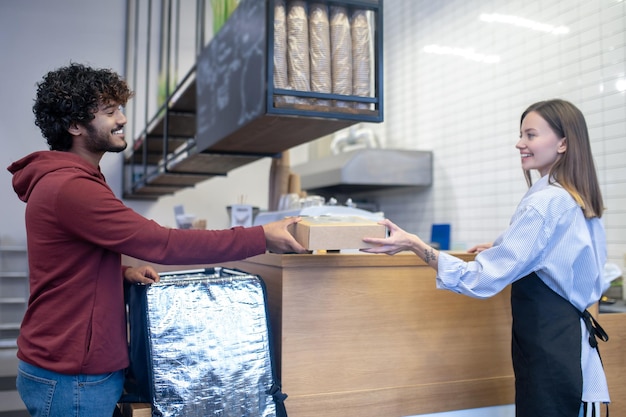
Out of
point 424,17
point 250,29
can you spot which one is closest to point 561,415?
point 250,29

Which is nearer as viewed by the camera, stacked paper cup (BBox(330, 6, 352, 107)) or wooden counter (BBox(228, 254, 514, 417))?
wooden counter (BBox(228, 254, 514, 417))

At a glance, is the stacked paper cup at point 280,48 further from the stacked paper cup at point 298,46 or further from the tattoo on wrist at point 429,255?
the tattoo on wrist at point 429,255

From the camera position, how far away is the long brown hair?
1613mm

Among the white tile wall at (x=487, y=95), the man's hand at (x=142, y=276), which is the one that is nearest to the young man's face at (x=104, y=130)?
the man's hand at (x=142, y=276)

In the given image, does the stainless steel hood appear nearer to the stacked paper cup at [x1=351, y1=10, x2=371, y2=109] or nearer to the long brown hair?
the stacked paper cup at [x1=351, y1=10, x2=371, y2=109]

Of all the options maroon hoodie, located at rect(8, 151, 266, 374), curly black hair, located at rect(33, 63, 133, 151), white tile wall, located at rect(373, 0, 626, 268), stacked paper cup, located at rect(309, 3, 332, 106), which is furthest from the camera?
white tile wall, located at rect(373, 0, 626, 268)

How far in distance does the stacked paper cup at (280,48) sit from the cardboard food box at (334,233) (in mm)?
617

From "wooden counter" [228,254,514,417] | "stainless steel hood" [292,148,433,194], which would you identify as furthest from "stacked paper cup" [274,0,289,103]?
"stainless steel hood" [292,148,433,194]

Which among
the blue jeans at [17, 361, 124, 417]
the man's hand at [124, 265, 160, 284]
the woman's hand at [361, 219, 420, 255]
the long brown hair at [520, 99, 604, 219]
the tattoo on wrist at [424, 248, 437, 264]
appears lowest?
the blue jeans at [17, 361, 124, 417]

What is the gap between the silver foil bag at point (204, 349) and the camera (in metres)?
1.55

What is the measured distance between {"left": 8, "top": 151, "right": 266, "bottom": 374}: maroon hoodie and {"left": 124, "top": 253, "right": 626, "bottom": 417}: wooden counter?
0.44 metres

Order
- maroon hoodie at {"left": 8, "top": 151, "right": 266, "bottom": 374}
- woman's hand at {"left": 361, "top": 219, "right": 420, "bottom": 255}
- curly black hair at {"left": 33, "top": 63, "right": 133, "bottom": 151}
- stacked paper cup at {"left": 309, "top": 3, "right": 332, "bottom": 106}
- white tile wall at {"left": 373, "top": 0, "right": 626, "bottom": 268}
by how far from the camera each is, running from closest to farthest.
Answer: maroon hoodie at {"left": 8, "top": 151, "right": 266, "bottom": 374}, curly black hair at {"left": 33, "top": 63, "right": 133, "bottom": 151}, woman's hand at {"left": 361, "top": 219, "right": 420, "bottom": 255}, stacked paper cup at {"left": 309, "top": 3, "right": 332, "bottom": 106}, white tile wall at {"left": 373, "top": 0, "right": 626, "bottom": 268}

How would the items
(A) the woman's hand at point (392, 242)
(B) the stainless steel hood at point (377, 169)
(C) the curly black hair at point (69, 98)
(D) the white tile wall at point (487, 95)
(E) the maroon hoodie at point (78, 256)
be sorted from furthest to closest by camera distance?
(B) the stainless steel hood at point (377, 169), (D) the white tile wall at point (487, 95), (A) the woman's hand at point (392, 242), (C) the curly black hair at point (69, 98), (E) the maroon hoodie at point (78, 256)

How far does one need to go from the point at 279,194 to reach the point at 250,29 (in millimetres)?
1216
